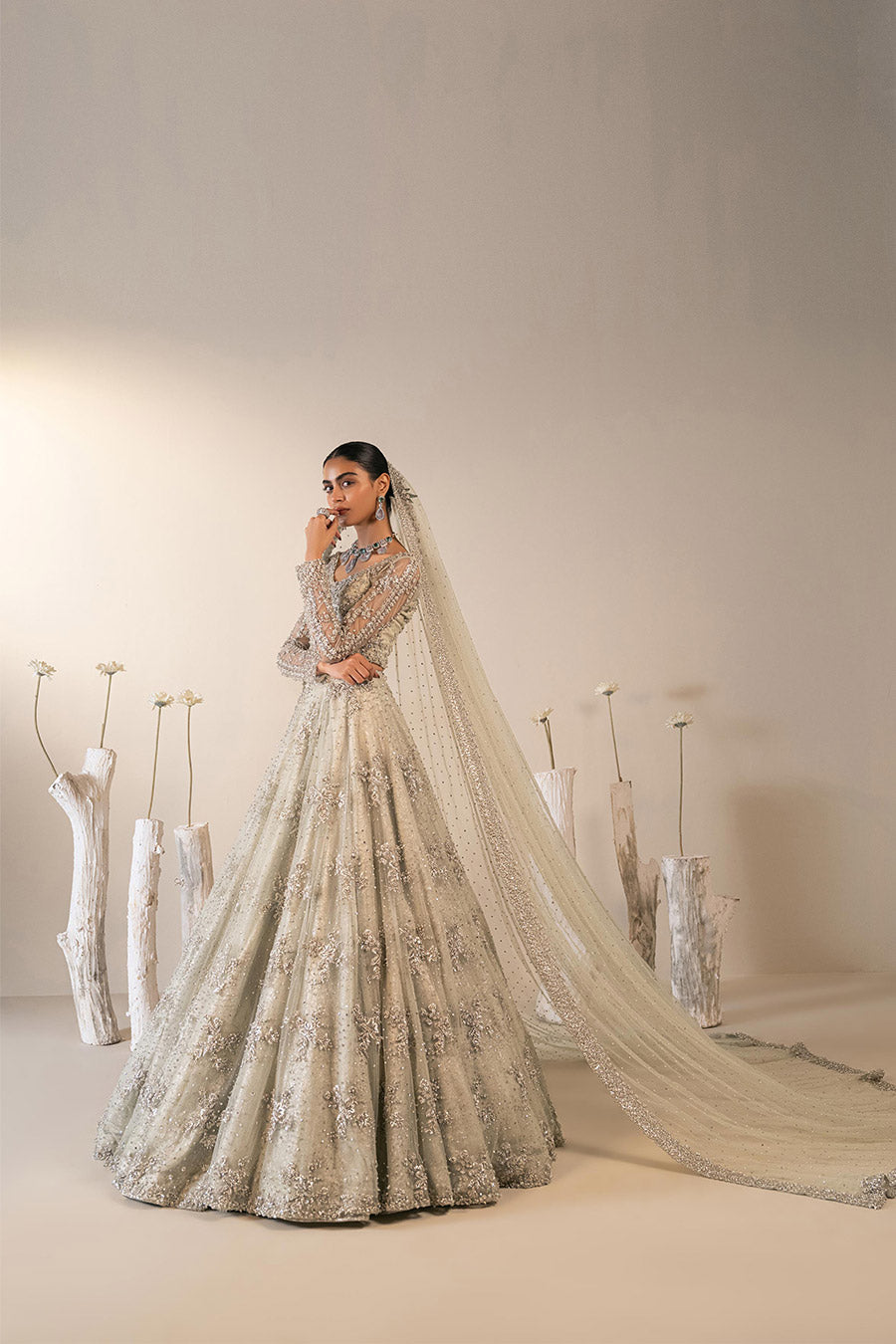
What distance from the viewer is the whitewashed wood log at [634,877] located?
4.46 m

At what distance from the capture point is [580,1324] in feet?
6.30

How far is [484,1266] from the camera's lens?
2.14 m

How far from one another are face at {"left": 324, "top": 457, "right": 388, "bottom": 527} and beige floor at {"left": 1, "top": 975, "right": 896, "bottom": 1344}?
170 centimetres

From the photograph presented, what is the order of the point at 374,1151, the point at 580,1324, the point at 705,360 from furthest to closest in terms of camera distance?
the point at 705,360 < the point at 374,1151 < the point at 580,1324

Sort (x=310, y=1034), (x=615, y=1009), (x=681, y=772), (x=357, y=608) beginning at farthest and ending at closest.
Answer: (x=681, y=772), (x=357, y=608), (x=615, y=1009), (x=310, y=1034)

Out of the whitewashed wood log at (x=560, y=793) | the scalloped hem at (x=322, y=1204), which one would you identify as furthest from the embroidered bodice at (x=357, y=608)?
the whitewashed wood log at (x=560, y=793)

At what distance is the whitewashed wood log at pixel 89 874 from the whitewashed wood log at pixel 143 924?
0.15 meters

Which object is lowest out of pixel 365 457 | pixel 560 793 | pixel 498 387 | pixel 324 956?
pixel 324 956

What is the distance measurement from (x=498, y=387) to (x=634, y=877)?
2.29m

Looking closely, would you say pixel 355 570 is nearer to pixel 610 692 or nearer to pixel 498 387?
pixel 610 692

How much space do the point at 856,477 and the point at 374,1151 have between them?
12.9 ft

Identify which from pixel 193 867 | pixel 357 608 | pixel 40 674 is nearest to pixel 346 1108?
pixel 357 608

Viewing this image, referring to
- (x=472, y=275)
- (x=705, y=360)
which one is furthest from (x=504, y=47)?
(x=705, y=360)

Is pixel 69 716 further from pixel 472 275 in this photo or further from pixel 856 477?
pixel 856 477
